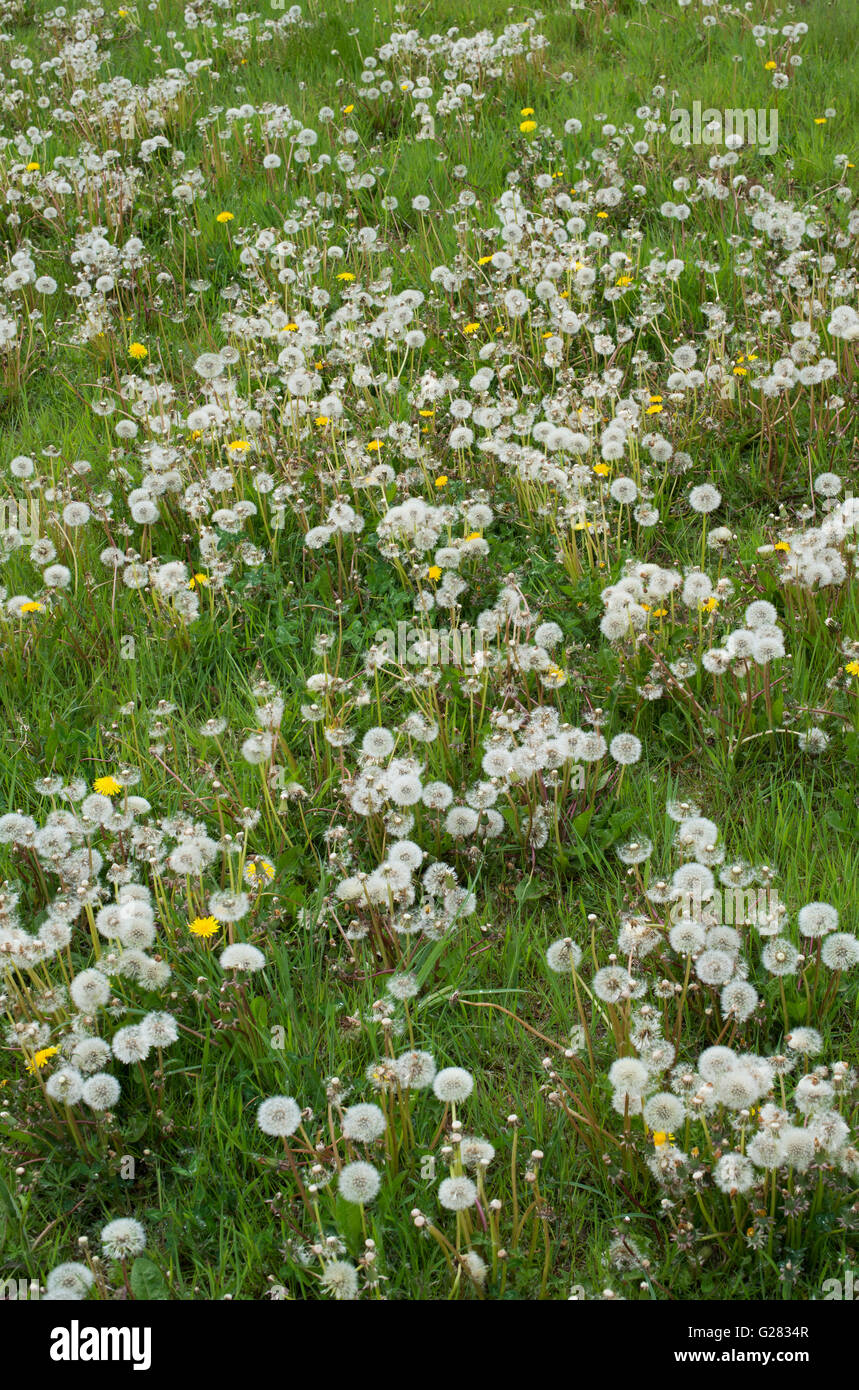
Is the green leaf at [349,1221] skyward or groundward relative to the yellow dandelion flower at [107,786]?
groundward

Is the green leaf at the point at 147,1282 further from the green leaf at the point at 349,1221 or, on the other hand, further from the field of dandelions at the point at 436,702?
the green leaf at the point at 349,1221

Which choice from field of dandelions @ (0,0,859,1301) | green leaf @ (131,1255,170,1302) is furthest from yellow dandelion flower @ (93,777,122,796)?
green leaf @ (131,1255,170,1302)

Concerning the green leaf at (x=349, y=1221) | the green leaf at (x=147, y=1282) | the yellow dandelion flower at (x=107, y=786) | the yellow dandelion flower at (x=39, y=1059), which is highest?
the yellow dandelion flower at (x=107, y=786)

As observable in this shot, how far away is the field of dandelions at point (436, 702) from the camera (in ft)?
7.52

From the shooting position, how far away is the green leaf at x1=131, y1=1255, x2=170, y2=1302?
2.18 m

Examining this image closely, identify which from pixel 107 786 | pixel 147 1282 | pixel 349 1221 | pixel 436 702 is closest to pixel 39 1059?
pixel 147 1282

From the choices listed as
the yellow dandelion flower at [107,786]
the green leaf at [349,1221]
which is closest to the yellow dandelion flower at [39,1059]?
the green leaf at [349,1221]

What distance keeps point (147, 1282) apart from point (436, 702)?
5.41ft

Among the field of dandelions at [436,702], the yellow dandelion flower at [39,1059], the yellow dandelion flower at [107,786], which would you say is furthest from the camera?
the yellow dandelion flower at [107,786]

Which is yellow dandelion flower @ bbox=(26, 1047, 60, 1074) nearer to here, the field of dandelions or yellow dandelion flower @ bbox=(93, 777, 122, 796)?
the field of dandelions

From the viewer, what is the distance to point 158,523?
438 cm

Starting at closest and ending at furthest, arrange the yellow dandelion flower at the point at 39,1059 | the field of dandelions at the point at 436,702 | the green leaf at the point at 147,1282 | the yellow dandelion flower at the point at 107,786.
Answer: the green leaf at the point at 147,1282 → the field of dandelions at the point at 436,702 → the yellow dandelion flower at the point at 39,1059 → the yellow dandelion flower at the point at 107,786

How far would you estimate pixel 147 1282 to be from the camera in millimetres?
2193
